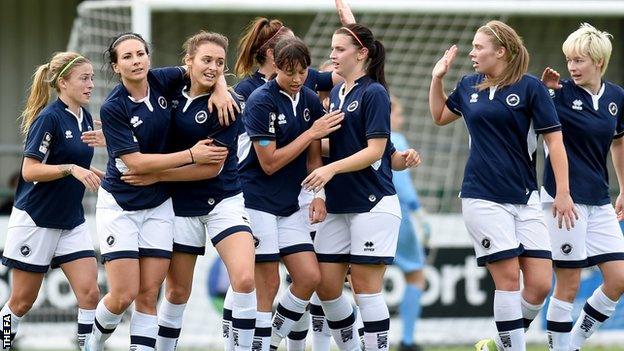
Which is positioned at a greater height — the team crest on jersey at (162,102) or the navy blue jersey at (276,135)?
the team crest on jersey at (162,102)

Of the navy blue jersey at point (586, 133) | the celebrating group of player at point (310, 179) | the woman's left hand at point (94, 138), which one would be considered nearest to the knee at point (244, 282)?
the celebrating group of player at point (310, 179)

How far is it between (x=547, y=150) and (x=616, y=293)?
3.53 ft

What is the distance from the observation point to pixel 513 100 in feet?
24.7

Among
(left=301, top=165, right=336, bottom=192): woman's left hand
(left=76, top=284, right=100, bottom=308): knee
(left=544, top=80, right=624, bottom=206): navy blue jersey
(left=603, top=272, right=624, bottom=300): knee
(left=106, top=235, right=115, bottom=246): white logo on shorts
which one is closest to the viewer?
(left=301, top=165, right=336, bottom=192): woman's left hand

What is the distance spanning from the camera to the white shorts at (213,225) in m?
7.36

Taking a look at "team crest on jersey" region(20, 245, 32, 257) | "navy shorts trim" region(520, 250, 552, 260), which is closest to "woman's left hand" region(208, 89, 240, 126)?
"team crest on jersey" region(20, 245, 32, 257)

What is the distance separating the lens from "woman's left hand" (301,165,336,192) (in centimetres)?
713

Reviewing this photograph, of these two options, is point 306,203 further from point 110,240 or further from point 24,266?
point 24,266

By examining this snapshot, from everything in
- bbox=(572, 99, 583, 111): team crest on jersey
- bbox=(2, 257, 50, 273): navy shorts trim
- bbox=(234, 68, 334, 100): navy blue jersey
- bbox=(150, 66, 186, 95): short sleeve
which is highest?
bbox=(150, 66, 186, 95): short sleeve

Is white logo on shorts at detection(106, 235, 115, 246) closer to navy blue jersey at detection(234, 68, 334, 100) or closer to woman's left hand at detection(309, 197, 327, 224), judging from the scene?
woman's left hand at detection(309, 197, 327, 224)

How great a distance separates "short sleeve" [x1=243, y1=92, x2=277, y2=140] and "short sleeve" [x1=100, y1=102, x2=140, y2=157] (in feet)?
2.38

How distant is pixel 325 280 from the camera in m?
7.63

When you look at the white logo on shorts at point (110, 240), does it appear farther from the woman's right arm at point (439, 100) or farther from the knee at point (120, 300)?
the woman's right arm at point (439, 100)

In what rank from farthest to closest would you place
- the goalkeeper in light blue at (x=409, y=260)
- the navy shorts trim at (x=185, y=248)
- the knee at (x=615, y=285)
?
the goalkeeper in light blue at (x=409, y=260), the knee at (x=615, y=285), the navy shorts trim at (x=185, y=248)
